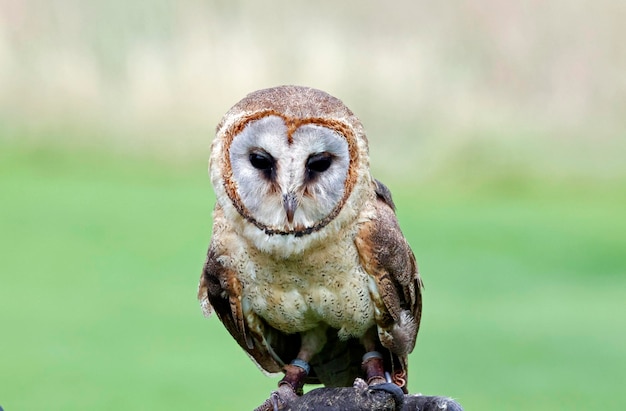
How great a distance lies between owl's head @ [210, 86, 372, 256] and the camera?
203cm

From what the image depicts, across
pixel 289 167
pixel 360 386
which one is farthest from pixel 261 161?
pixel 360 386

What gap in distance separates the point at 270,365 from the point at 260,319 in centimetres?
17

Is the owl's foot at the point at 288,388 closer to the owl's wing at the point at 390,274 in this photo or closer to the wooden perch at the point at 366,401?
the wooden perch at the point at 366,401

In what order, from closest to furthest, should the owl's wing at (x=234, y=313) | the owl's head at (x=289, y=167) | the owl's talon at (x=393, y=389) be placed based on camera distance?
the owl's head at (x=289, y=167) → the owl's talon at (x=393, y=389) → the owl's wing at (x=234, y=313)

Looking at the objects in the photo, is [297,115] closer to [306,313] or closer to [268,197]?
[268,197]

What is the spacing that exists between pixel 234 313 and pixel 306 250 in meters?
0.23

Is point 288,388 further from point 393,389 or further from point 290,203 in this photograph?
point 290,203

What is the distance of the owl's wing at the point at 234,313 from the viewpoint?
2.29m

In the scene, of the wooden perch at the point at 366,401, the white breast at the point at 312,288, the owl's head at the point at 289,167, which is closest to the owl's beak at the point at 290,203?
the owl's head at the point at 289,167

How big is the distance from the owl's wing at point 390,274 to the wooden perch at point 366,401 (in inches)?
6.7

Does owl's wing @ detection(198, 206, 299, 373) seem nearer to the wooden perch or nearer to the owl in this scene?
the owl

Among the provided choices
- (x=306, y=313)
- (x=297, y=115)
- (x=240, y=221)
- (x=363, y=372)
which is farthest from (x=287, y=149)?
(x=363, y=372)

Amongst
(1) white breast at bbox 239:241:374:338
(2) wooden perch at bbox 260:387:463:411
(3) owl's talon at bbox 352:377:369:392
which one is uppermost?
(1) white breast at bbox 239:241:374:338

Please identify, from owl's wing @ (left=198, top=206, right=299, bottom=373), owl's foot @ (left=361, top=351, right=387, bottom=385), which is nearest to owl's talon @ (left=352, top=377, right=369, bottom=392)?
owl's foot @ (left=361, top=351, right=387, bottom=385)
